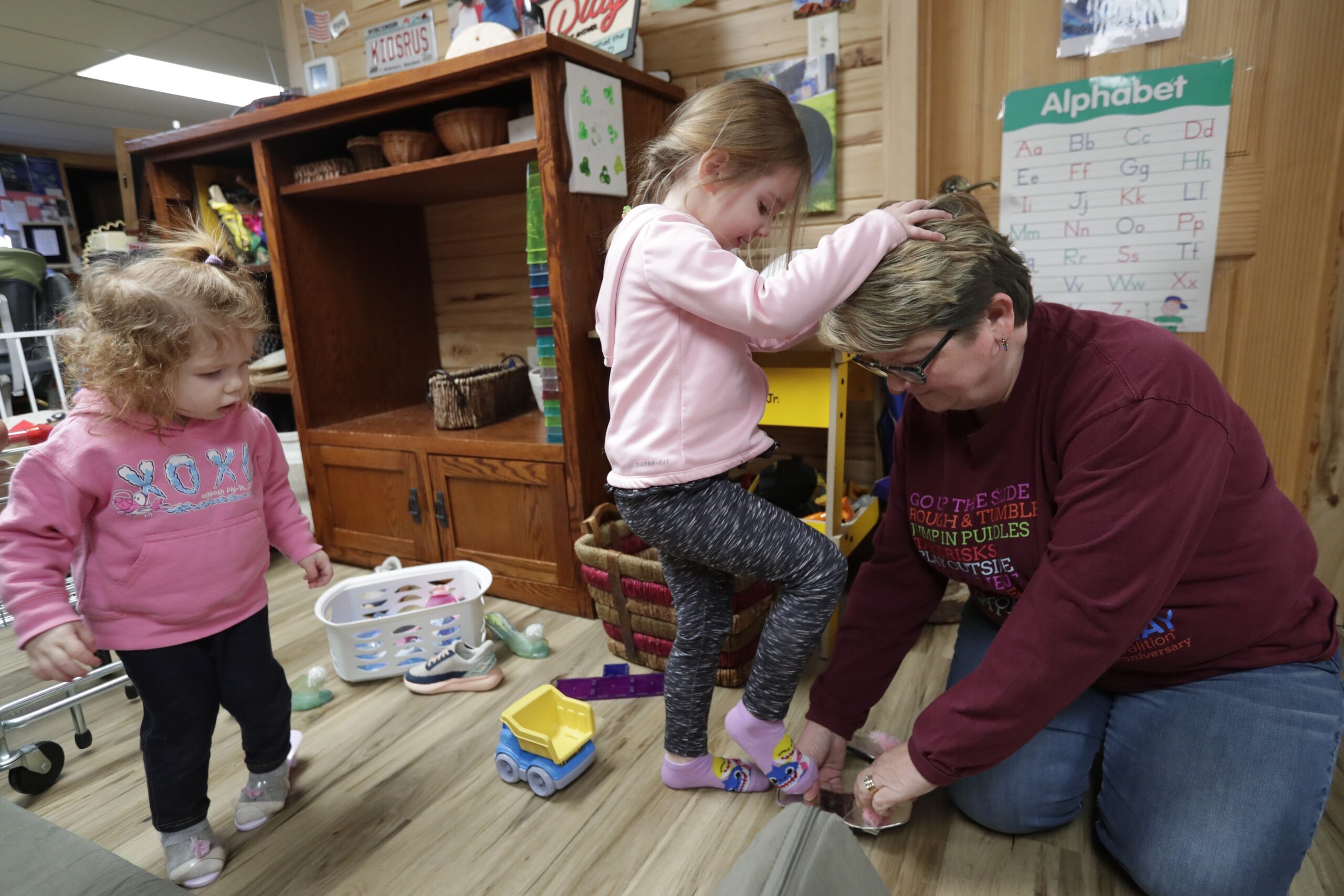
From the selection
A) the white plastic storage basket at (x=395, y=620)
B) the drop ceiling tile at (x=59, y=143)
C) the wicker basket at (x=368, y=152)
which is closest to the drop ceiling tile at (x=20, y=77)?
the drop ceiling tile at (x=59, y=143)

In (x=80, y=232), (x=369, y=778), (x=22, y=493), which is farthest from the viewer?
(x=80, y=232)

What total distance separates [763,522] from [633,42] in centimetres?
147

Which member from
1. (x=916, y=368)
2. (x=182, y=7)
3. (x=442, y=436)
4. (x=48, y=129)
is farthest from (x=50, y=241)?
(x=916, y=368)

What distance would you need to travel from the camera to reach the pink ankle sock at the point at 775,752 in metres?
1.11

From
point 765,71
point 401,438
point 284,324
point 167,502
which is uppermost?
point 765,71

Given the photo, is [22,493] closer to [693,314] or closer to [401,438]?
[693,314]

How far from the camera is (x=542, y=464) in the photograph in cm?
184

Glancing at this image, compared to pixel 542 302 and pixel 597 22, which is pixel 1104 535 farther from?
pixel 597 22

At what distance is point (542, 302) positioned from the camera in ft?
5.85

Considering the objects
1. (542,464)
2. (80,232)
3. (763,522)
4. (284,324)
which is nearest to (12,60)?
(80,232)

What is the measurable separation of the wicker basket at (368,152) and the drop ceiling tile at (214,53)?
3.12 metres

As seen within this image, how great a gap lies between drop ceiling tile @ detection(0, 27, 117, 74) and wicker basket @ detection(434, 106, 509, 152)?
386 centimetres

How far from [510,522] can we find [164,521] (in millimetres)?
980

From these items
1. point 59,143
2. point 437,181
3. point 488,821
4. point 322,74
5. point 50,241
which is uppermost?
point 59,143
